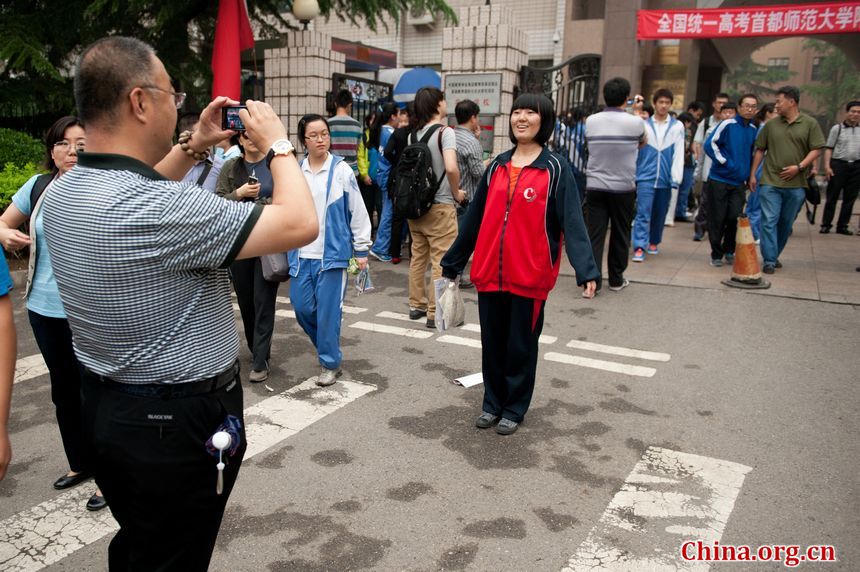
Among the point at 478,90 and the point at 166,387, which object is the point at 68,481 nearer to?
the point at 166,387

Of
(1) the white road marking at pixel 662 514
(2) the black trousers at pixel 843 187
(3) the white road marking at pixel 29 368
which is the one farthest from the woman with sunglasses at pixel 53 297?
(2) the black trousers at pixel 843 187

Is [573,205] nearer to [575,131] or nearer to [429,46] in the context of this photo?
[575,131]

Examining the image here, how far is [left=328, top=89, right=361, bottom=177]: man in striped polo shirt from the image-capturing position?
881 centimetres

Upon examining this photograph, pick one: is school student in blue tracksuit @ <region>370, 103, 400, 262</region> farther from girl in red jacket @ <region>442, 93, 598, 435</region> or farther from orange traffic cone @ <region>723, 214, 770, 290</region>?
girl in red jacket @ <region>442, 93, 598, 435</region>

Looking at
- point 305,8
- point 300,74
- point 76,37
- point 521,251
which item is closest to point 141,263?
point 521,251

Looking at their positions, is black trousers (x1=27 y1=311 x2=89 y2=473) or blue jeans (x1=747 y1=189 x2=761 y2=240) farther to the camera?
blue jeans (x1=747 y1=189 x2=761 y2=240)

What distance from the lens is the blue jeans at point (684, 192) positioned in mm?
12453

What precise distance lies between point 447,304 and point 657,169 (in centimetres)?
529

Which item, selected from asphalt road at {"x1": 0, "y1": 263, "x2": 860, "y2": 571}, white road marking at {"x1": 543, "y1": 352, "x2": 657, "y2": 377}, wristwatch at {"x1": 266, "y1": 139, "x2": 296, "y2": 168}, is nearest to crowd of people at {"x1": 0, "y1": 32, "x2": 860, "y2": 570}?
wristwatch at {"x1": 266, "y1": 139, "x2": 296, "y2": 168}

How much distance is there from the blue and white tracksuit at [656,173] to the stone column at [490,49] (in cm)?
197

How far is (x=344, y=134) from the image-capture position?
29.1ft

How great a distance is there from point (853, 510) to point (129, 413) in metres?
3.28

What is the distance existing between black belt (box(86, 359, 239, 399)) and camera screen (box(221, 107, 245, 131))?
29.9 inches

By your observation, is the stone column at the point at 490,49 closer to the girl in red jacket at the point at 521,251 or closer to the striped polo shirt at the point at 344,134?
the striped polo shirt at the point at 344,134
